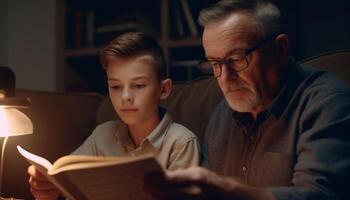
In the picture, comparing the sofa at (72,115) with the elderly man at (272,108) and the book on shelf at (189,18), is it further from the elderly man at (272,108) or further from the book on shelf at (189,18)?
the book on shelf at (189,18)

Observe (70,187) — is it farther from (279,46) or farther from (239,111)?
(279,46)

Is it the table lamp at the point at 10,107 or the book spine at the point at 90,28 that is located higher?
the book spine at the point at 90,28

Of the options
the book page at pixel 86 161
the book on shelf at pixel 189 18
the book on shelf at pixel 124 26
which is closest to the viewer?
the book page at pixel 86 161

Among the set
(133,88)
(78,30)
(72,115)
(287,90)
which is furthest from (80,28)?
(287,90)

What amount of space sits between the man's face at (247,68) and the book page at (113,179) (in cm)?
44

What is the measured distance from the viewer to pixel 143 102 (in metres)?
1.36

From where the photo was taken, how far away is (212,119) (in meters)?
1.46

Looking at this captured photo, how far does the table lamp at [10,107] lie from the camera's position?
1.17m

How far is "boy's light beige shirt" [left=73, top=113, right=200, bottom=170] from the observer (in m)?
1.34

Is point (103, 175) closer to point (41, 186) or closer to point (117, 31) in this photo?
point (41, 186)

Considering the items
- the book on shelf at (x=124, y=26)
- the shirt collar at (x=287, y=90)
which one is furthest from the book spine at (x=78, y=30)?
the shirt collar at (x=287, y=90)

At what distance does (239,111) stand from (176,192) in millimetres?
543

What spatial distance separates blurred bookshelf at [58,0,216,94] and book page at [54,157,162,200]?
4.85ft

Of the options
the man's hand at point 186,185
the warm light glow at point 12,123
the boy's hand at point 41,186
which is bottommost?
the boy's hand at point 41,186
